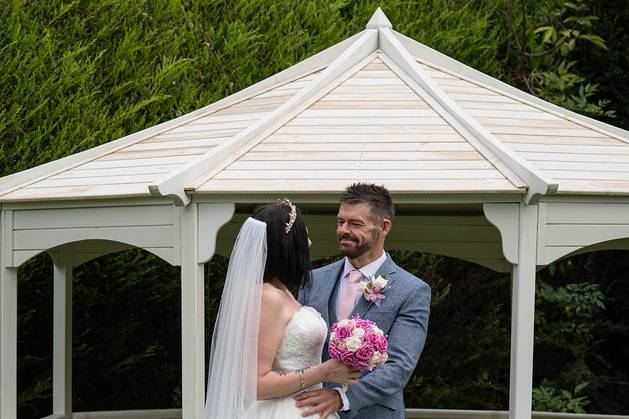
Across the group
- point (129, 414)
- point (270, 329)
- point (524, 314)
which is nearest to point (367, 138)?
point (524, 314)

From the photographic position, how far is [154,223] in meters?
7.23

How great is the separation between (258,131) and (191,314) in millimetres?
1358

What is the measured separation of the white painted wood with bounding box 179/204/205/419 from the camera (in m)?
7.02

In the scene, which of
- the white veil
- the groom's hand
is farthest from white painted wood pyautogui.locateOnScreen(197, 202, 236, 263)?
the groom's hand

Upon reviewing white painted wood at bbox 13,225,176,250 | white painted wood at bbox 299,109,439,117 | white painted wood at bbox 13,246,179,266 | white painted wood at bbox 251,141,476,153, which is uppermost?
white painted wood at bbox 299,109,439,117

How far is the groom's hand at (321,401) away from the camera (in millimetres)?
6004

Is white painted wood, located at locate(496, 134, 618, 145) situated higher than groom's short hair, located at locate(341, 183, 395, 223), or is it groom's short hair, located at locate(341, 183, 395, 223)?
white painted wood, located at locate(496, 134, 618, 145)

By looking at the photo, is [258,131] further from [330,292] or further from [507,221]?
[507,221]

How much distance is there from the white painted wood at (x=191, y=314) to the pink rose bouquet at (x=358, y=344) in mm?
1518

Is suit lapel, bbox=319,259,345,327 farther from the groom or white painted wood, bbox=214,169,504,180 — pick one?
white painted wood, bbox=214,169,504,180

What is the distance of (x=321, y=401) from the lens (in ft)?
19.9

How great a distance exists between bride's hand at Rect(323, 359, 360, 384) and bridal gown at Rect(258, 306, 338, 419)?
5.5 inches

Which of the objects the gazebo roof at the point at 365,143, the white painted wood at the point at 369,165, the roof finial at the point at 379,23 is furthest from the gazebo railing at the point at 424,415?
the white painted wood at the point at 369,165

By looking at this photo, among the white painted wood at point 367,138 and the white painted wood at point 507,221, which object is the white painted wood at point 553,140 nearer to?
the white painted wood at point 367,138
